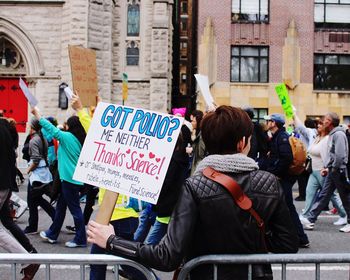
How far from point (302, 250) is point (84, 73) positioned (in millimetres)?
4180

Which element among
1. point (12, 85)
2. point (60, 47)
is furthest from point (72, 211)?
point (12, 85)

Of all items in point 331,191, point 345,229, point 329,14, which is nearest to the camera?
point 345,229

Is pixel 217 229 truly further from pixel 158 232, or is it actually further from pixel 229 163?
pixel 158 232

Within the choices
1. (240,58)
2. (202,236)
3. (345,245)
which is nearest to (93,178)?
(202,236)

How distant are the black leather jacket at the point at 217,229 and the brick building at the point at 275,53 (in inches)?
1043

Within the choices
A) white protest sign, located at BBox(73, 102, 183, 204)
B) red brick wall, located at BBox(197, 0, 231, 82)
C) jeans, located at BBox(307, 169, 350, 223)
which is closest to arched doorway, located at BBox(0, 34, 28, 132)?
red brick wall, located at BBox(197, 0, 231, 82)

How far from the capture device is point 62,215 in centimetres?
841

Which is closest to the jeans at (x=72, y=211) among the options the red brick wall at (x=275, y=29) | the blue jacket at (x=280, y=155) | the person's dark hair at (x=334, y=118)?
the blue jacket at (x=280, y=155)

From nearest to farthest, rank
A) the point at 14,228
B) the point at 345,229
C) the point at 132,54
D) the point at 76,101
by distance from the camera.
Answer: the point at 76,101 → the point at 14,228 → the point at 345,229 → the point at 132,54

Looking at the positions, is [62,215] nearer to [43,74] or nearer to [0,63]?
[43,74]

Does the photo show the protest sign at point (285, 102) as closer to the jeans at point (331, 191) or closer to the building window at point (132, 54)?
the jeans at point (331, 191)

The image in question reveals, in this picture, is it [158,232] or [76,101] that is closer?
[76,101]

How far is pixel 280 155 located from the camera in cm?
823

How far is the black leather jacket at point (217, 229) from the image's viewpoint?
278 centimetres
